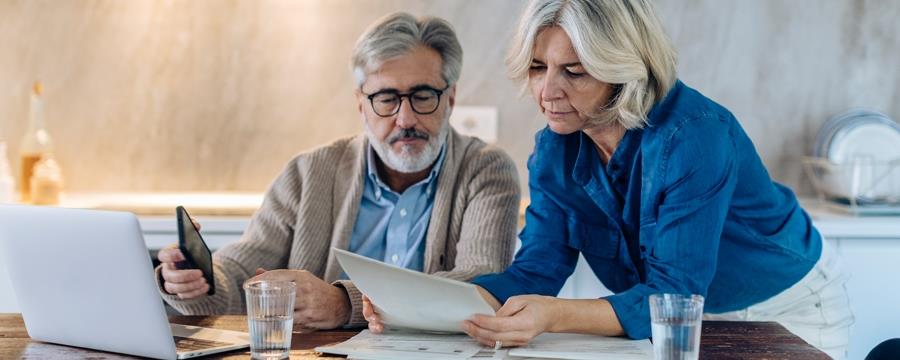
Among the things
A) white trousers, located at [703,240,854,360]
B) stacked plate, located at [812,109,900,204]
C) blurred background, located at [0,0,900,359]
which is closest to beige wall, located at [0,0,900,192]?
blurred background, located at [0,0,900,359]

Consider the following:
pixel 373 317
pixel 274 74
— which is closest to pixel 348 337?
pixel 373 317

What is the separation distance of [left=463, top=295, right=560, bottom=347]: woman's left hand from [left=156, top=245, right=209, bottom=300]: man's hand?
0.56 m

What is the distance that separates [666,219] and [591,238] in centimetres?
27

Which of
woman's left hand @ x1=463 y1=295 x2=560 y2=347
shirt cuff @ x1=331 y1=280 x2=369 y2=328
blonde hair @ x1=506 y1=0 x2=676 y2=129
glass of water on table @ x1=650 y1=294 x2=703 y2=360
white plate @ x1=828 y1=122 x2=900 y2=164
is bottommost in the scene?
shirt cuff @ x1=331 y1=280 x2=369 y2=328

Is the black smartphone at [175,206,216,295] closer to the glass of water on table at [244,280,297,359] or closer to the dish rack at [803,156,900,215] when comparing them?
the glass of water on table at [244,280,297,359]

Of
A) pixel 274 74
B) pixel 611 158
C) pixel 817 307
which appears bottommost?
pixel 817 307

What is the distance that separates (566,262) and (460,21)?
5.46ft

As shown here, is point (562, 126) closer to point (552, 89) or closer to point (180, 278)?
point (552, 89)

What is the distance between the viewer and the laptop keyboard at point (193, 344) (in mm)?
1482

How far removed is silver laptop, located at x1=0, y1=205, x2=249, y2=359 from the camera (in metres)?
1.39

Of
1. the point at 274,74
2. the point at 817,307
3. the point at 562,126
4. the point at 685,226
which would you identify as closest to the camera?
the point at 685,226

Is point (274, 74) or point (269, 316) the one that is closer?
point (269, 316)

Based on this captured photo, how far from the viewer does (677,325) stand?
1298 mm

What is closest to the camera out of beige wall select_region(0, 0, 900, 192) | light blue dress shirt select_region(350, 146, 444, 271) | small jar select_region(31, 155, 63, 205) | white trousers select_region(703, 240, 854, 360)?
white trousers select_region(703, 240, 854, 360)
